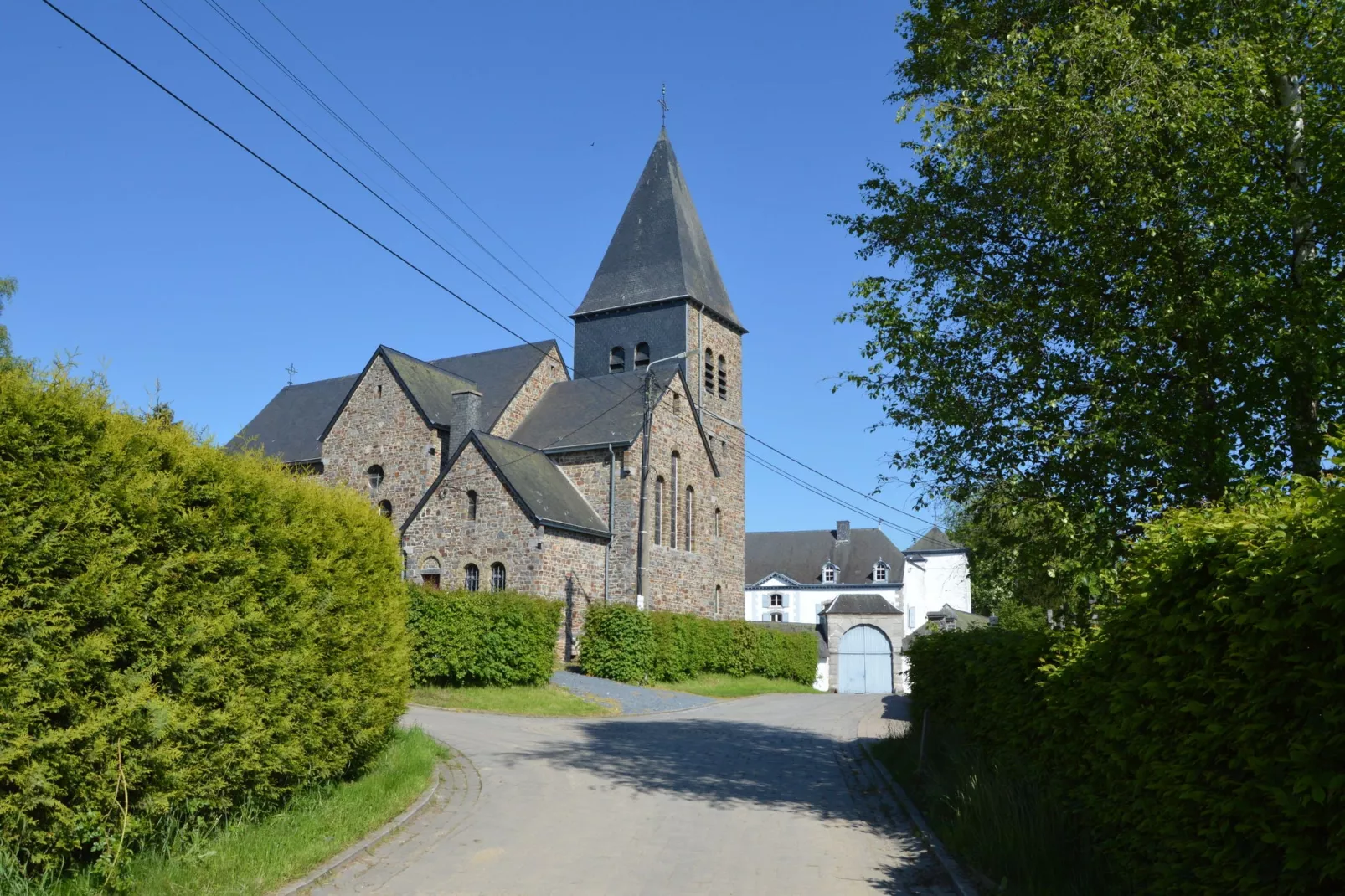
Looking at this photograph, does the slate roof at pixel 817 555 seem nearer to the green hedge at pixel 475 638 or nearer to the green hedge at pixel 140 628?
the green hedge at pixel 475 638

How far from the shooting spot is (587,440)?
37000 millimetres

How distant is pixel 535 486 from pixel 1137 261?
25.9 meters

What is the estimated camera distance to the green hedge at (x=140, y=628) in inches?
203

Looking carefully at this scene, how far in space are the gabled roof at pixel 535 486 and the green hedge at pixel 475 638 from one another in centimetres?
882

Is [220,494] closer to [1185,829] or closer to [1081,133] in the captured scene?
[1185,829]

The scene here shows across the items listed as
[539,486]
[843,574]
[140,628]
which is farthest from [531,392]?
[140,628]

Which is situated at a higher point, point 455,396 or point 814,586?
point 455,396

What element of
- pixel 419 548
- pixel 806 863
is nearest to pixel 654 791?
pixel 806 863

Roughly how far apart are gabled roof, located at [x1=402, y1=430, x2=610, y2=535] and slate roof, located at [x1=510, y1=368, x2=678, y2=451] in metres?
1.77

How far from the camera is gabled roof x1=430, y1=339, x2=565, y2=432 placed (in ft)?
132

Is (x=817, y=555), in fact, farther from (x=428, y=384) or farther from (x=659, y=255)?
(x=428, y=384)

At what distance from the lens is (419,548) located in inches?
1331

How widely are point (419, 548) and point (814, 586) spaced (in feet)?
129

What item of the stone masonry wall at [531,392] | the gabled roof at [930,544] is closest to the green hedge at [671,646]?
the stone masonry wall at [531,392]
